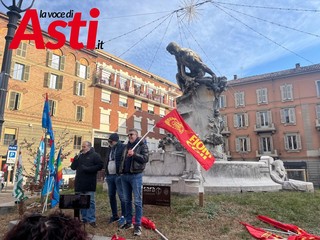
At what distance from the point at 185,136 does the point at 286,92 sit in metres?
36.6

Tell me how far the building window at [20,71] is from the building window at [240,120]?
2946 cm

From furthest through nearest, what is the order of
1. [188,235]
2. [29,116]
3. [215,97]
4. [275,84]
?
1. [275,84]
2. [29,116]
3. [215,97]
4. [188,235]

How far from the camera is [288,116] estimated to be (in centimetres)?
3759

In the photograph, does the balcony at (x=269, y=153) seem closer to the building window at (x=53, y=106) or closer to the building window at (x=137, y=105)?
the building window at (x=137, y=105)

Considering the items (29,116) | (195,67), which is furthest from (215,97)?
(29,116)

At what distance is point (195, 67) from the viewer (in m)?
11.1

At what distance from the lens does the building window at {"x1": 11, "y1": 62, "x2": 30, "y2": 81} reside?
25875 mm

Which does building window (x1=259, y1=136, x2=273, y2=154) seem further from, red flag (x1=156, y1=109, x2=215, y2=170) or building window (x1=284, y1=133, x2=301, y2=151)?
red flag (x1=156, y1=109, x2=215, y2=170)

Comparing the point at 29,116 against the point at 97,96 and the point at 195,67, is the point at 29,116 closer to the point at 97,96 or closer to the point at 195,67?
the point at 97,96

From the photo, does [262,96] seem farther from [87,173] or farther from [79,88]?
[87,173]

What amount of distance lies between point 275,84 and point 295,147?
960cm

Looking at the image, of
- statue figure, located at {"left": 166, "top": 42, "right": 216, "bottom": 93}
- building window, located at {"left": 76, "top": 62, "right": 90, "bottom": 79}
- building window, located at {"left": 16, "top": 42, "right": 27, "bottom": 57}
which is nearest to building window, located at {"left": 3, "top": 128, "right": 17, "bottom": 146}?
building window, located at {"left": 16, "top": 42, "right": 27, "bottom": 57}

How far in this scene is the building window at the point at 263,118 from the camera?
38.9m

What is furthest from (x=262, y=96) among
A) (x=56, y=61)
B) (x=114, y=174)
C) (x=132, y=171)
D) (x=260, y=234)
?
(x=132, y=171)
